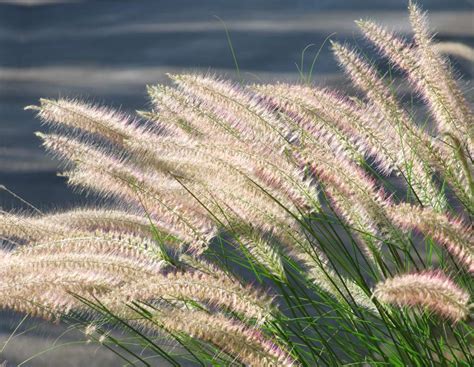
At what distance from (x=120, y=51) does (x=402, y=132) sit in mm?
1381

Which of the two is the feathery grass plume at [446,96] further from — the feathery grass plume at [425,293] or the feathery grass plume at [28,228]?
the feathery grass plume at [28,228]

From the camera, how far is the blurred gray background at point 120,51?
82.4 inches

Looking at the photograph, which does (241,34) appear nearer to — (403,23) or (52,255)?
(403,23)

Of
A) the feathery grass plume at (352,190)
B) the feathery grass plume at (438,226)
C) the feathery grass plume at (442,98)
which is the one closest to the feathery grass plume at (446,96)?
the feathery grass plume at (442,98)

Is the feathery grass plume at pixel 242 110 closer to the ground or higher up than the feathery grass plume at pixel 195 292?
higher up

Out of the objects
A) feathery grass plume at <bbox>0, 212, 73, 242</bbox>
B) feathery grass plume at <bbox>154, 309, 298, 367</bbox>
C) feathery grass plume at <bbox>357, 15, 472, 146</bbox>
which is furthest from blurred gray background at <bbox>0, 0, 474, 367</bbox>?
feathery grass plume at <bbox>154, 309, 298, 367</bbox>

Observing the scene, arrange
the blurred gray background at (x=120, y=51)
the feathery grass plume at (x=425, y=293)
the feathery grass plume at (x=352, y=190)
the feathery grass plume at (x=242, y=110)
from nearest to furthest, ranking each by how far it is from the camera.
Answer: the feathery grass plume at (x=425, y=293) < the feathery grass plume at (x=352, y=190) < the feathery grass plume at (x=242, y=110) < the blurred gray background at (x=120, y=51)

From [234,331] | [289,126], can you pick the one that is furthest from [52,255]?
[289,126]

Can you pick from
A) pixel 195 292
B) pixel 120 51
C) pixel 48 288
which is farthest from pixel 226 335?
pixel 120 51

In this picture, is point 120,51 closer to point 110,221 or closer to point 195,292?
point 110,221

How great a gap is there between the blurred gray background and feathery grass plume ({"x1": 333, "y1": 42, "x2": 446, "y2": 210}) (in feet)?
3.07

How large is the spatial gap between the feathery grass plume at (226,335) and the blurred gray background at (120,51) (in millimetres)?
1195

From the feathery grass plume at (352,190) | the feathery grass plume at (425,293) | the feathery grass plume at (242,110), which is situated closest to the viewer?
the feathery grass plume at (425,293)

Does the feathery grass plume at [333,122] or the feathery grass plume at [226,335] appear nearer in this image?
the feathery grass plume at [226,335]
